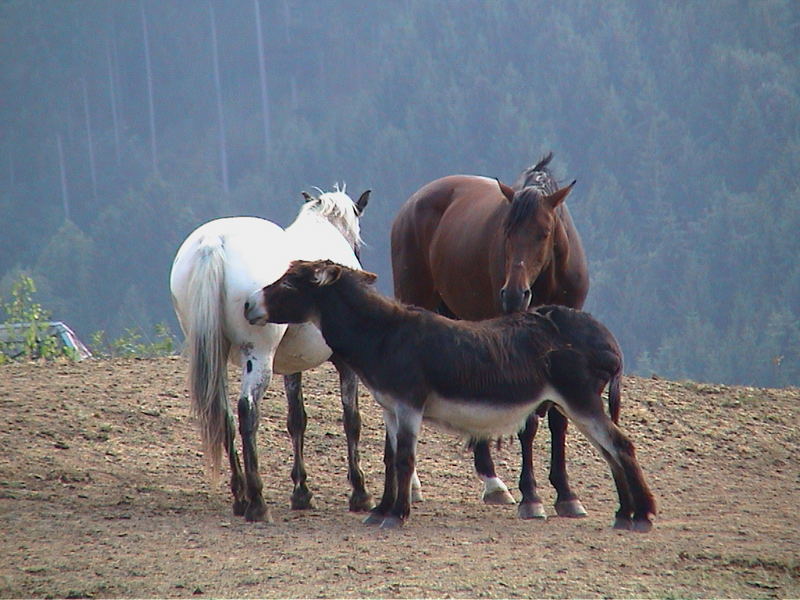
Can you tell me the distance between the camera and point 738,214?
6062 cm

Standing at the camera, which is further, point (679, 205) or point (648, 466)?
point (679, 205)

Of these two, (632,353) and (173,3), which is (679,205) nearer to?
(632,353)

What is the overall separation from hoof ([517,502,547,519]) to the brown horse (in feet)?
0.04

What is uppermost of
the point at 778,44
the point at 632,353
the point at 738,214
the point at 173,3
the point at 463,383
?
the point at 173,3

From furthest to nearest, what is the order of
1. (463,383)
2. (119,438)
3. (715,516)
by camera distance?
(119,438), (715,516), (463,383)

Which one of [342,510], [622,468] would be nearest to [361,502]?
[342,510]

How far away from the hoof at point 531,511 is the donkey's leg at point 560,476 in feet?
0.53

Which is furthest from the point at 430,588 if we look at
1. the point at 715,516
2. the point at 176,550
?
the point at 715,516

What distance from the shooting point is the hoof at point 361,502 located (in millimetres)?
7523

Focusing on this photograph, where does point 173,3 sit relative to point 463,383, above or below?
above

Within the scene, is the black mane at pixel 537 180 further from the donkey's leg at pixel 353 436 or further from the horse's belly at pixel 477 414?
the horse's belly at pixel 477 414

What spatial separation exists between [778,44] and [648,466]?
67303 millimetres

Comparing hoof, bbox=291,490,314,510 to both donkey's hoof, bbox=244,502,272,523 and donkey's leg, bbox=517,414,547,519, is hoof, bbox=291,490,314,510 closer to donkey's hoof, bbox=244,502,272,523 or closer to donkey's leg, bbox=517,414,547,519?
donkey's hoof, bbox=244,502,272,523

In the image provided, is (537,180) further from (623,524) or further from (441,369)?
(623,524)
